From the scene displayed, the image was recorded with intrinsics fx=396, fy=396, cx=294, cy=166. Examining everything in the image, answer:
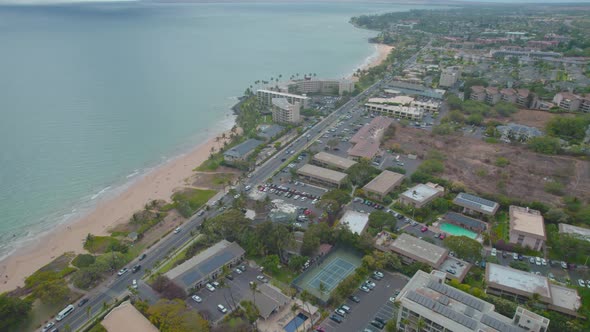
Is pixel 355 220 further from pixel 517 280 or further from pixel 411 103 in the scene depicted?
pixel 411 103

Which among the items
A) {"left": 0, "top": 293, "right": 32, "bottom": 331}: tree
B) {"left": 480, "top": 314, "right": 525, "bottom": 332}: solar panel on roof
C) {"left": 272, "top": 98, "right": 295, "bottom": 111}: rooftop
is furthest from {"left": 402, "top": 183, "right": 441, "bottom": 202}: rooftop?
{"left": 0, "top": 293, "right": 32, "bottom": 331}: tree

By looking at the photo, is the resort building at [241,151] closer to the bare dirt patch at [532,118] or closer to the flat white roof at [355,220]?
the flat white roof at [355,220]

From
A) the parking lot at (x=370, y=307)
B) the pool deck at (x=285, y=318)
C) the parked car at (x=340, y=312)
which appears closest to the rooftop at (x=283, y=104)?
the parking lot at (x=370, y=307)

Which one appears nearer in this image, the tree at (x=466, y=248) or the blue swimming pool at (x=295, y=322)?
the blue swimming pool at (x=295, y=322)

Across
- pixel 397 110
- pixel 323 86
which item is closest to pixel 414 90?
pixel 397 110

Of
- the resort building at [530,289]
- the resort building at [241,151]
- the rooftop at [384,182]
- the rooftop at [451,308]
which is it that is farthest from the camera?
the resort building at [241,151]

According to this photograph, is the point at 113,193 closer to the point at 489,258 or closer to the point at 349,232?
the point at 349,232
